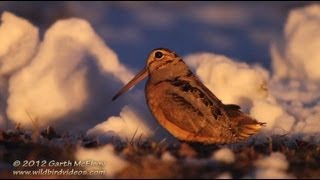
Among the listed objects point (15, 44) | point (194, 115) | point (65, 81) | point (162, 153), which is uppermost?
point (15, 44)

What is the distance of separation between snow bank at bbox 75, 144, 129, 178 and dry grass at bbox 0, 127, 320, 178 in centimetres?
8

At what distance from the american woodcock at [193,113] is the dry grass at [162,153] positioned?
30cm

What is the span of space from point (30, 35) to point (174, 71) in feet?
→ 12.5

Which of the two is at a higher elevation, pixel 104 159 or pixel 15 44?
pixel 15 44

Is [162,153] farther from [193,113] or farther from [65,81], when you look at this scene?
[65,81]

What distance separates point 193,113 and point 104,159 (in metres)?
2.14

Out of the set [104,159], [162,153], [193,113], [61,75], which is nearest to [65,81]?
[61,75]

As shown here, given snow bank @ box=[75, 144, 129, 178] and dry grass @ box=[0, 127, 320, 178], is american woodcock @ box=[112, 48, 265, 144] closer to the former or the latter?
dry grass @ box=[0, 127, 320, 178]

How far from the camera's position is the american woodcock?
10.5 metres

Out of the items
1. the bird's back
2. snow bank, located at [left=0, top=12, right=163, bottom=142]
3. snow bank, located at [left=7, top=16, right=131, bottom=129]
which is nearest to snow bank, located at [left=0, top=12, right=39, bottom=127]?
snow bank, located at [left=0, top=12, right=163, bottom=142]

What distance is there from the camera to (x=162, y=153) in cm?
886

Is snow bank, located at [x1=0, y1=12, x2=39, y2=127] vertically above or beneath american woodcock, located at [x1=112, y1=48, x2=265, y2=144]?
above

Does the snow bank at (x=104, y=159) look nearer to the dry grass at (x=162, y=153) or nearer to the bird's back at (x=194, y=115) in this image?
the dry grass at (x=162, y=153)

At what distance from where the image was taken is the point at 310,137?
11.2 metres
